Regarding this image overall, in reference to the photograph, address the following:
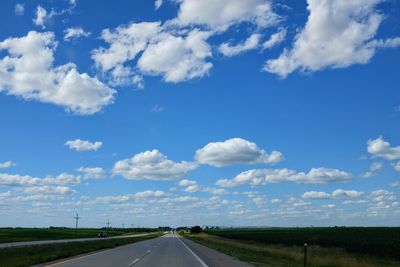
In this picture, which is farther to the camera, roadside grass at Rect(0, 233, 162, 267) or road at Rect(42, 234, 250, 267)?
roadside grass at Rect(0, 233, 162, 267)

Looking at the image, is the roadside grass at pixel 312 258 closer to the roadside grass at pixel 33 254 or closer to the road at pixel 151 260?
the road at pixel 151 260

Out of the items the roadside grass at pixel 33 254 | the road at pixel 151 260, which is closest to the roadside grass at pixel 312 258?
the road at pixel 151 260

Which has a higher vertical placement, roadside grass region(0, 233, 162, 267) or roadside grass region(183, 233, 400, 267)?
roadside grass region(0, 233, 162, 267)

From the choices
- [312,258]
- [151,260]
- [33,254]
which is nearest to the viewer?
[151,260]

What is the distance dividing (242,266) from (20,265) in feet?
31.7

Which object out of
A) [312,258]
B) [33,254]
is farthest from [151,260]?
[33,254]

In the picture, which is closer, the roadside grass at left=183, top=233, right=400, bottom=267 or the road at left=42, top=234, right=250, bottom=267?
the road at left=42, top=234, right=250, bottom=267

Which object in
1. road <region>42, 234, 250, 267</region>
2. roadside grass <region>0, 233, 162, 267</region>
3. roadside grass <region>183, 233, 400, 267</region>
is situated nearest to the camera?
road <region>42, 234, 250, 267</region>

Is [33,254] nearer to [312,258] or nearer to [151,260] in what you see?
[151,260]

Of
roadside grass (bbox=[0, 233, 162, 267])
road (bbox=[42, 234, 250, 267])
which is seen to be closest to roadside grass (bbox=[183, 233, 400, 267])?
road (bbox=[42, 234, 250, 267])

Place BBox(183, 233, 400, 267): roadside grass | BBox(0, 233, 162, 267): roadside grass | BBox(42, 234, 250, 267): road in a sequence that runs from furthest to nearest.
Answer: BBox(183, 233, 400, 267): roadside grass < BBox(0, 233, 162, 267): roadside grass < BBox(42, 234, 250, 267): road

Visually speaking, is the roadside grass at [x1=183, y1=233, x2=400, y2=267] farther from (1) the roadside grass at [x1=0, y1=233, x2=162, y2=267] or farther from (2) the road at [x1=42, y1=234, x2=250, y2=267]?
(1) the roadside grass at [x1=0, y1=233, x2=162, y2=267]

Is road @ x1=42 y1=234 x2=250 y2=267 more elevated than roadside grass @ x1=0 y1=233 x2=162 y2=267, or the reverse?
roadside grass @ x1=0 y1=233 x2=162 y2=267

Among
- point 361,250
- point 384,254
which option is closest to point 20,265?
point 384,254
